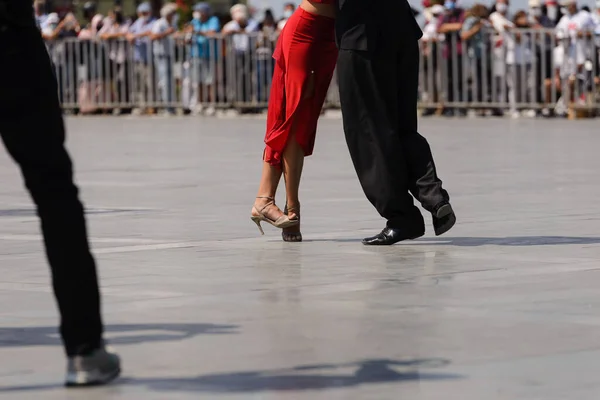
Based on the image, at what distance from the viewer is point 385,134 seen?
899cm

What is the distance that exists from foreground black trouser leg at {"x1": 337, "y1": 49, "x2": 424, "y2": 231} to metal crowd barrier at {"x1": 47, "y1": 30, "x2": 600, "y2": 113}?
1600cm

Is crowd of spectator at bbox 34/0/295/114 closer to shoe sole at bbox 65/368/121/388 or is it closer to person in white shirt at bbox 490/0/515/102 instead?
person in white shirt at bbox 490/0/515/102

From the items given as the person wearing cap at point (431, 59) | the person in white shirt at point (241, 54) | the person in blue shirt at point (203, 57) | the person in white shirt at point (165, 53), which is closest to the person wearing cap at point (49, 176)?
the person wearing cap at point (431, 59)

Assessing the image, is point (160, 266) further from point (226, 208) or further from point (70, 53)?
point (70, 53)

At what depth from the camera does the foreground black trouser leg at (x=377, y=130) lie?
8.95 m

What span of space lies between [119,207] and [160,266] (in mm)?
3392

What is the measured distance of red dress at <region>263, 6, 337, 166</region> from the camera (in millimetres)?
9211

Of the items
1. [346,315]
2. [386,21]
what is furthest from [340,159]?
[346,315]

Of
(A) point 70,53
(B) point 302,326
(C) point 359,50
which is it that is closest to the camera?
(B) point 302,326

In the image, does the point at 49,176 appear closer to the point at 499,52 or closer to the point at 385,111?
the point at 385,111

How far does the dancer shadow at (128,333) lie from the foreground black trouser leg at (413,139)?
2976 millimetres

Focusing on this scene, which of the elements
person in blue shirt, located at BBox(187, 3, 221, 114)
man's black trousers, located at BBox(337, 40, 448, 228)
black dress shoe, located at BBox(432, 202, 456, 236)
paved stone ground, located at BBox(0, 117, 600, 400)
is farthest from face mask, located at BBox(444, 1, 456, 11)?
black dress shoe, located at BBox(432, 202, 456, 236)

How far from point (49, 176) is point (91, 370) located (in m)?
0.56

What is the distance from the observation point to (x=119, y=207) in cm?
1144
